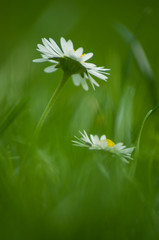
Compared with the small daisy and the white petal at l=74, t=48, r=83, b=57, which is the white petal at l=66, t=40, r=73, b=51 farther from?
the small daisy

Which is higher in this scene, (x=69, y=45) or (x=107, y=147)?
(x=69, y=45)

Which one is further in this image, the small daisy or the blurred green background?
the small daisy

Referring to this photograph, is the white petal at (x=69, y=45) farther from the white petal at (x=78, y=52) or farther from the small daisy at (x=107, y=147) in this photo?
the small daisy at (x=107, y=147)

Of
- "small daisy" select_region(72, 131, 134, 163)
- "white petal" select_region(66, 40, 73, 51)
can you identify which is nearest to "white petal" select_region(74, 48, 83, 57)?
"white petal" select_region(66, 40, 73, 51)

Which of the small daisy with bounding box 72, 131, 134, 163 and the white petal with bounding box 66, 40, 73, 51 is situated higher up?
the white petal with bounding box 66, 40, 73, 51

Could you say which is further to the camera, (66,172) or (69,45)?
(69,45)

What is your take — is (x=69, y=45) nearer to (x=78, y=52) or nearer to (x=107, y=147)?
(x=78, y=52)

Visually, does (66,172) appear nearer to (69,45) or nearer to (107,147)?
→ (107,147)

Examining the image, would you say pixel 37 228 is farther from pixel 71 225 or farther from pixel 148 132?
pixel 148 132

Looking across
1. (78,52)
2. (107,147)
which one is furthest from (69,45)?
(107,147)

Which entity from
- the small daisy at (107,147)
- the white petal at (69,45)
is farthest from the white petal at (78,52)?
the small daisy at (107,147)

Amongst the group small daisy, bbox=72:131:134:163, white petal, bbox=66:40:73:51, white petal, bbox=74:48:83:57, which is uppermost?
white petal, bbox=66:40:73:51
